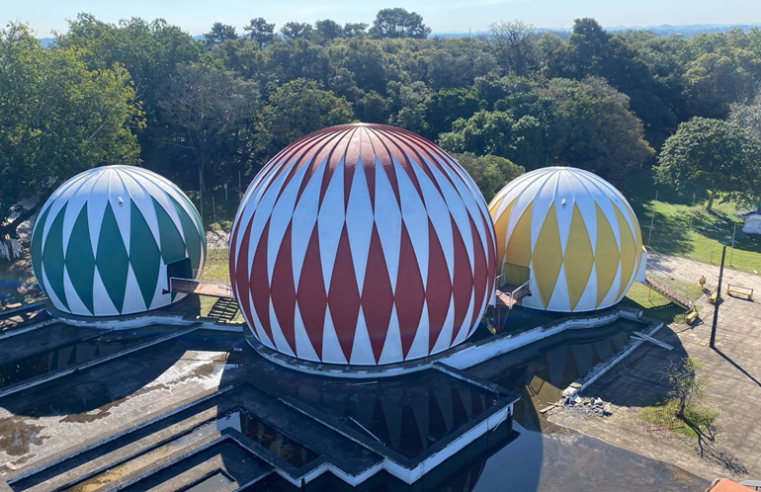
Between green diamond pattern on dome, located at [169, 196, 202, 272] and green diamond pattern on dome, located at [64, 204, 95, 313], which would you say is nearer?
green diamond pattern on dome, located at [64, 204, 95, 313]

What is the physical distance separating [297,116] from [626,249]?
31.1 metres

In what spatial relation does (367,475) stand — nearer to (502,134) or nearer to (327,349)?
(327,349)

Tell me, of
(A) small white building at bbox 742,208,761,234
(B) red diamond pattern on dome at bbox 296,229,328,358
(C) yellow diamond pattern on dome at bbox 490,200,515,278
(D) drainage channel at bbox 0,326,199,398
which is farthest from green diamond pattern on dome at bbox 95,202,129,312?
(A) small white building at bbox 742,208,761,234

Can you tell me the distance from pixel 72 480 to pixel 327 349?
8939 millimetres

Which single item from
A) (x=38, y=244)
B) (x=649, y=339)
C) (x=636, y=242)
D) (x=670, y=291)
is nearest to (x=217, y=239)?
(x=38, y=244)

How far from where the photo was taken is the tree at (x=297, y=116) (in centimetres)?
5075

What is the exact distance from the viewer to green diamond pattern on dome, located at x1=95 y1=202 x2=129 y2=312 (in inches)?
1055

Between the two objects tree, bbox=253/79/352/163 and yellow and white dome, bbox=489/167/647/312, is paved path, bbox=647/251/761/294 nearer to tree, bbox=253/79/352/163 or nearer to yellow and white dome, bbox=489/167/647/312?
yellow and white dome, bbox=489/167/647/312

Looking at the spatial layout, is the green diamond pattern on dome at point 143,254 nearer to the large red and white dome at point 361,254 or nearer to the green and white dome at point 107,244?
the green and white dome at point 107,244

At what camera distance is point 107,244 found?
2683 cm

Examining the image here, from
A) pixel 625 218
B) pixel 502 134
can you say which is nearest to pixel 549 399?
pixel 625 218

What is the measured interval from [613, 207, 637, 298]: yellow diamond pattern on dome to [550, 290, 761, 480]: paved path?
3126mm

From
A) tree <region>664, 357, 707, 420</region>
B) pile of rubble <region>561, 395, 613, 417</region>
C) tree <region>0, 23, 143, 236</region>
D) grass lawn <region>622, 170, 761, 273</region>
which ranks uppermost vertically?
tree <region>0, 23, 143, 236</region>

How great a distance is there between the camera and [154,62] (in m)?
55.4
